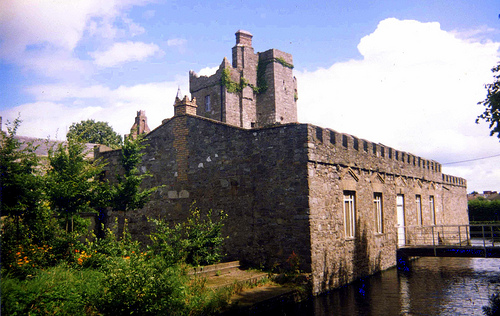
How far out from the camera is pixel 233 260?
12.4 m

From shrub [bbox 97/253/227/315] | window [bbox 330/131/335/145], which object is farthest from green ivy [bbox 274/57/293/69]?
shrub [bbox 97/253/227/315]

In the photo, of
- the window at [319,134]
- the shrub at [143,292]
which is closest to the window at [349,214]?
the window at [319,134]

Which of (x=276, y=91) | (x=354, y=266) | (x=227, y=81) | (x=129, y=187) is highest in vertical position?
(x=227, y=81)

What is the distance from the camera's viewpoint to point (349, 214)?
13469 mm

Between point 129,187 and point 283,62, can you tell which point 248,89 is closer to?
point 283,62

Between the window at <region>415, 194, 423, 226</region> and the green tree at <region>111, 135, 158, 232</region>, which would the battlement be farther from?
the green tree at <region>111, 135, 158, 232</region>

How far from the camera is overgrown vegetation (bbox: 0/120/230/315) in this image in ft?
22.5

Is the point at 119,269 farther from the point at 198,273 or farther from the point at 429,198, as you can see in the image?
the point at 429,198

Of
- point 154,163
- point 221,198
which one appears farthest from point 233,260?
point 154,163

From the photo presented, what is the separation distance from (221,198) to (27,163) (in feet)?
18.6

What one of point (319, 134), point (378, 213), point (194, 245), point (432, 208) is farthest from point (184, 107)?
point (432, 208)

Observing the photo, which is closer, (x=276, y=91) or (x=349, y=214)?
(x=349, y=214)

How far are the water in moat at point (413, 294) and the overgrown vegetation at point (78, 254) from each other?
9.71 feet

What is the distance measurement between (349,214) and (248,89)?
2188 cm
